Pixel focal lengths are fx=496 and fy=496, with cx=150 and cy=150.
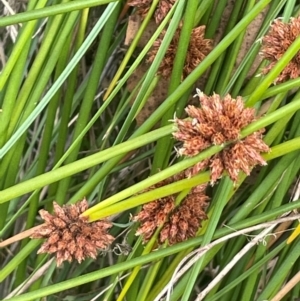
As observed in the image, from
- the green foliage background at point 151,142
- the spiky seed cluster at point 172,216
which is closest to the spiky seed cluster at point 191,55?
the green foliage background at point 151,142

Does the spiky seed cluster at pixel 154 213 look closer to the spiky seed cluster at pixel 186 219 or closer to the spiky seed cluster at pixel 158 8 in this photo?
the spiky seed cluster at pixel 186 219

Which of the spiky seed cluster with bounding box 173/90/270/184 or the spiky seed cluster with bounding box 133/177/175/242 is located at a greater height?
the spiky seed cluster with bounding box 173/90/270/184

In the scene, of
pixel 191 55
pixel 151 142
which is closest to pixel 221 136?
pixel 151 142

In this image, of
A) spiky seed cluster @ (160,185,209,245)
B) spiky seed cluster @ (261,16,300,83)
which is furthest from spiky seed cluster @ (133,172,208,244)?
spiky seed cluster @ (261,16,300,83)

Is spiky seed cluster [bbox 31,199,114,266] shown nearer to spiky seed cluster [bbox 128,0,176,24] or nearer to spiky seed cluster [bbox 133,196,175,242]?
spiky seed cluster [bbox 133,196,175,242]

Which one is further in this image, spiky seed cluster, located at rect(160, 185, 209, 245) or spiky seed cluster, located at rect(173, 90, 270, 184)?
spiky seed cluster, located at rect(160, 185, 209, 245)

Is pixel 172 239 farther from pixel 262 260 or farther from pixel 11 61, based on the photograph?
pixel 11 61

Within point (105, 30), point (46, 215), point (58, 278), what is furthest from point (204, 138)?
point (58, 278)
